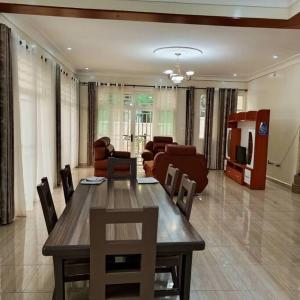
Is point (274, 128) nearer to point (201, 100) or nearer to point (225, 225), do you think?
point (201, 100)

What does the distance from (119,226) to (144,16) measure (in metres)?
2.70

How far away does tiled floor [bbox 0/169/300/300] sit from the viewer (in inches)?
98.2

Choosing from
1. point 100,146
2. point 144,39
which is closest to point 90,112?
point 100,146

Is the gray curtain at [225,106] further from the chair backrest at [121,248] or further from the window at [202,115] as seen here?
the chair backrest at [121,248]

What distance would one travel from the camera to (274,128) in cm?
738

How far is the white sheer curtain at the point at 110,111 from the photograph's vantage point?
8977 millimetres

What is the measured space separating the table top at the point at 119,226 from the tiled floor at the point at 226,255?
0.51 meters

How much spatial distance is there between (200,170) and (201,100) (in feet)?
13.9

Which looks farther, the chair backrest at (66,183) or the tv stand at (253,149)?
the tv stand at (253,149)

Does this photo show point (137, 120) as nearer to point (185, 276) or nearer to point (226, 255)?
point (226, 255)

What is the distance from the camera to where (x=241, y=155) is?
7043 mm

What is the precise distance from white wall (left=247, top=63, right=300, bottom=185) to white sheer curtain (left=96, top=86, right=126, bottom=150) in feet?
13.2

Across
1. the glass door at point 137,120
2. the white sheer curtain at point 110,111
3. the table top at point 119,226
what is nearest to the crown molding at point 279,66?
the glass door at point 137,120

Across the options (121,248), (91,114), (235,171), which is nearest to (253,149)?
(235,171)
